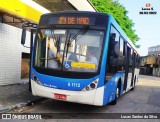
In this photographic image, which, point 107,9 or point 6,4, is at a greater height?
point 107,9

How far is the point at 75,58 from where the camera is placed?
350 inches

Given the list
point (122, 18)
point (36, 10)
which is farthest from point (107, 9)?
point (36, 10)

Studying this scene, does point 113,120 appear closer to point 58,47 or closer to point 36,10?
point 58,47

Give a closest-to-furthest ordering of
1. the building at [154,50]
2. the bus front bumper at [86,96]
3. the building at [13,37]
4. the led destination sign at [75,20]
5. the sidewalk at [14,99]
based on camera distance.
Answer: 1. the bus front bumper at [86,96]
2. the led destination sign at [75,20]
3. the sidewalk at [14,99]
4. the building at [13,37]
5. the building at [154,50]

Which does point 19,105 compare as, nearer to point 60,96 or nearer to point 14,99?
point 14,99

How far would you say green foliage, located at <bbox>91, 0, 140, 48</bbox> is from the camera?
4659cm

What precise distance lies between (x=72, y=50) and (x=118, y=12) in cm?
4041

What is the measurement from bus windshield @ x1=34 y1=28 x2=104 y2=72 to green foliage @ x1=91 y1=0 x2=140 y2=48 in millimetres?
37364

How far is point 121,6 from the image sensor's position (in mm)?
52938

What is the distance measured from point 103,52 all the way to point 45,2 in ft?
42.2

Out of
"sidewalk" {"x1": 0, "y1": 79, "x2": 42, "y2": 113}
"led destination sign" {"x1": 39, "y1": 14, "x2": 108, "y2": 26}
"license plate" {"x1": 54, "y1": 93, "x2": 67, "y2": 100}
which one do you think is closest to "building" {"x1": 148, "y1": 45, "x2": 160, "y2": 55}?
"sidewalk" {"x1": 0, "y1": 79, "x2": 42, "y2": 113}

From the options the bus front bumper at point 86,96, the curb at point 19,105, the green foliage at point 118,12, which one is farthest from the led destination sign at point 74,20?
the green foliage at point 118,12

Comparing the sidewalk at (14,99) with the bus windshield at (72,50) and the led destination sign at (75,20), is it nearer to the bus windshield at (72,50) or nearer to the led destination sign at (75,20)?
the bus windshield at (72,50)

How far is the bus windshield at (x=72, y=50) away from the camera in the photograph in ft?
29.1
